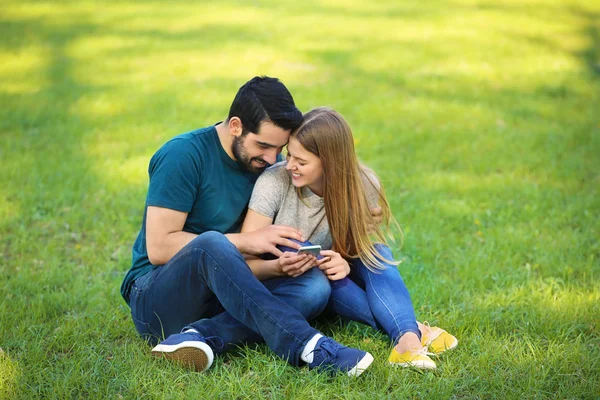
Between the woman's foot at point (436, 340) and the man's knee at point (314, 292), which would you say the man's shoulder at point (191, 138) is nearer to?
the man's knee at point (314, 292)

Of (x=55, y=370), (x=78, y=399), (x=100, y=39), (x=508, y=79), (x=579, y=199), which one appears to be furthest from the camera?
(x=100, y=39)

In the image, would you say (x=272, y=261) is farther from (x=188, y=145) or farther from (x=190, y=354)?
(x=188, y=145)

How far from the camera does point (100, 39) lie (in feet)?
39.4

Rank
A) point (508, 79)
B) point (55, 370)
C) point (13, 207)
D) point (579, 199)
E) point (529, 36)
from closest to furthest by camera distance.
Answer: point (55, 370) → point (13, 207) → point (579, 199) → point (508, 79) → point (529, 36)

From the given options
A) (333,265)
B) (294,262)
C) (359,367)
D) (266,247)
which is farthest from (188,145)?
(359,367)

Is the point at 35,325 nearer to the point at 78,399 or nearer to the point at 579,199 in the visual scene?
the point at 78,399

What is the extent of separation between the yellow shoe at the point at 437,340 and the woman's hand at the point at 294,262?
768 mm

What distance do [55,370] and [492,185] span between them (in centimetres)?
459

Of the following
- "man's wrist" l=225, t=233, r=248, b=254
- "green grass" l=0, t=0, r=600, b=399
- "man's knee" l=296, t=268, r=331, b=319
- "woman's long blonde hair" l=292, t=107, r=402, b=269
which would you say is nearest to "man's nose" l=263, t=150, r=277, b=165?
"woman's long blonde hair" l=292, t=107, r=402, b=269

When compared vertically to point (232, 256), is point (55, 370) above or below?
below

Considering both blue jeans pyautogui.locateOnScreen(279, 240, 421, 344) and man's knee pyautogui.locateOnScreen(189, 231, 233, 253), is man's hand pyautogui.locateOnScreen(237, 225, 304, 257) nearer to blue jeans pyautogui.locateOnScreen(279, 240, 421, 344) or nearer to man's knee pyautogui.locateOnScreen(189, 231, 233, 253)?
blue jeans pyautogui.locateOnScreen(279, 240, 421, 344)

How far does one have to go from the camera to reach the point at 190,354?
3238mm

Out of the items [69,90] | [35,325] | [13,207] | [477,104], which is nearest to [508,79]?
[477,104]

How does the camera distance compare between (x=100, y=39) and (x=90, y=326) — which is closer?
(x=90, y=326)
